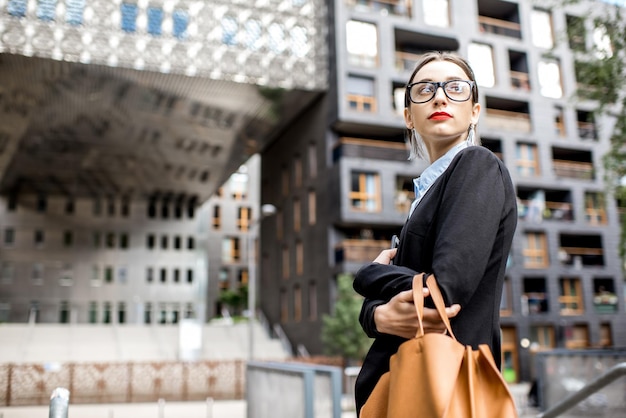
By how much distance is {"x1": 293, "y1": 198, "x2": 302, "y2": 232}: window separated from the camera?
35.7 metres

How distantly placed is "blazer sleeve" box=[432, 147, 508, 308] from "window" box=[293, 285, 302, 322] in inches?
1312

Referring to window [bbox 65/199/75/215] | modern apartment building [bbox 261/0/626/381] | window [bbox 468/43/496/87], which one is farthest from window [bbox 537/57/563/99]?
window [bbox 65/199/75/215]

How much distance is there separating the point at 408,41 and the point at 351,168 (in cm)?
904

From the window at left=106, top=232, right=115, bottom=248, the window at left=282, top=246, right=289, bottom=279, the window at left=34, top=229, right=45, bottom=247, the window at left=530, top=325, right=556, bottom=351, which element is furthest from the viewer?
the window at left=106, top=232, right=115, bottom=248

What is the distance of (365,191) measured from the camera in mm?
31172

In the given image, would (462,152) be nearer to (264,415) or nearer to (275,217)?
(264,415)

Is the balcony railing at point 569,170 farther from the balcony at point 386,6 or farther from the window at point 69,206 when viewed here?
the window at point 69,206

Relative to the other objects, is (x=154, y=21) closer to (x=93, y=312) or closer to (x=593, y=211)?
(x=593, y=211)

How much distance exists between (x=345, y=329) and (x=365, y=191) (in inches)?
283

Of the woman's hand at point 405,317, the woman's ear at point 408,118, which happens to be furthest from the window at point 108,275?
the woman's hand at point 405,317

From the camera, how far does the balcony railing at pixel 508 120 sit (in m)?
34.4

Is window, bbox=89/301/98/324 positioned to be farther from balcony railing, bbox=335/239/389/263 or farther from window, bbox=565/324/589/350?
window, bbox=565/324/589/350

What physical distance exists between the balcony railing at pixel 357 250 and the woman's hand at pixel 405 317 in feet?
91.4

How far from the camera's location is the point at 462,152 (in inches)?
74.5
